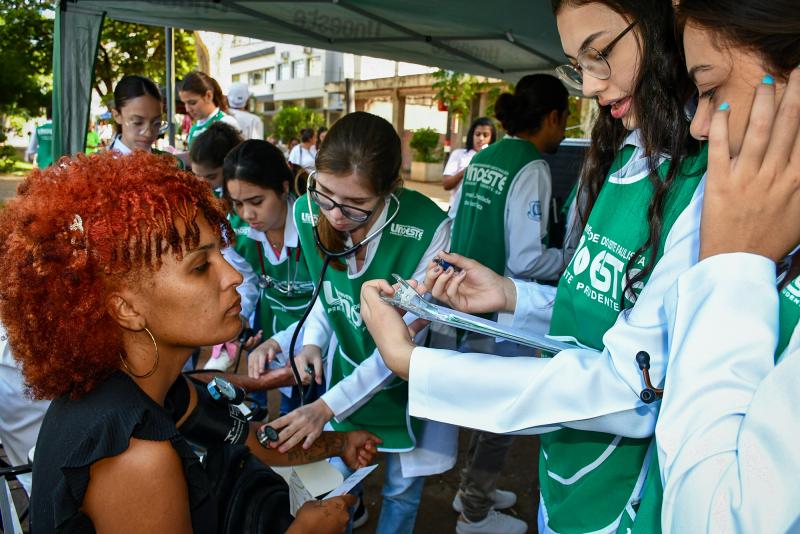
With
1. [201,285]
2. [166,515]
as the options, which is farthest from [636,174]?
[166,515]

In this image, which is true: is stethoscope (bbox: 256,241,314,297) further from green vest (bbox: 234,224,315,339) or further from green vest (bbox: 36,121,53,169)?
green vest (bbox: 36,121,53,169)

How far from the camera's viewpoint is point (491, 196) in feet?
11.2

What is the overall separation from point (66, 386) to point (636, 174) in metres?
1.41

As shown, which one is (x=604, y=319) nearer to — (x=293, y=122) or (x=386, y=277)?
(x=386, y=277)

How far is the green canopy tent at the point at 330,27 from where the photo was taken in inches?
150

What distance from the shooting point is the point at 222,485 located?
163 cm

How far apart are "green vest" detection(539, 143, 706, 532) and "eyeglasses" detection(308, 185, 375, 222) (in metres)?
0.99

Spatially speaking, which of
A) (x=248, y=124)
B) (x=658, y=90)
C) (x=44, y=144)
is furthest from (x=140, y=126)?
(x=44, y=144)

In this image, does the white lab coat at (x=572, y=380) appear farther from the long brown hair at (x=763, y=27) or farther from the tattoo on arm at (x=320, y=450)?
the tattoo on arm at (x=320, y=450)

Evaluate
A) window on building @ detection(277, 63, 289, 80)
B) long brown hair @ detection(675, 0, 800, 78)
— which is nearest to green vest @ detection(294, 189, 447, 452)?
long brown hair @ detection(675, 0, 800, 78)

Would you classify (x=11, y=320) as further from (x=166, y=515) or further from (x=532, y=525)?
(x=532, y=525)

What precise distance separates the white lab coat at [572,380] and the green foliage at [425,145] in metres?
20.0

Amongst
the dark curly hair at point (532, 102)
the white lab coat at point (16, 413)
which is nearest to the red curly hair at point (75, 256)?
the white lab coat at point (16, 413)

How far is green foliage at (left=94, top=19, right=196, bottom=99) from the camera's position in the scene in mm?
18984
